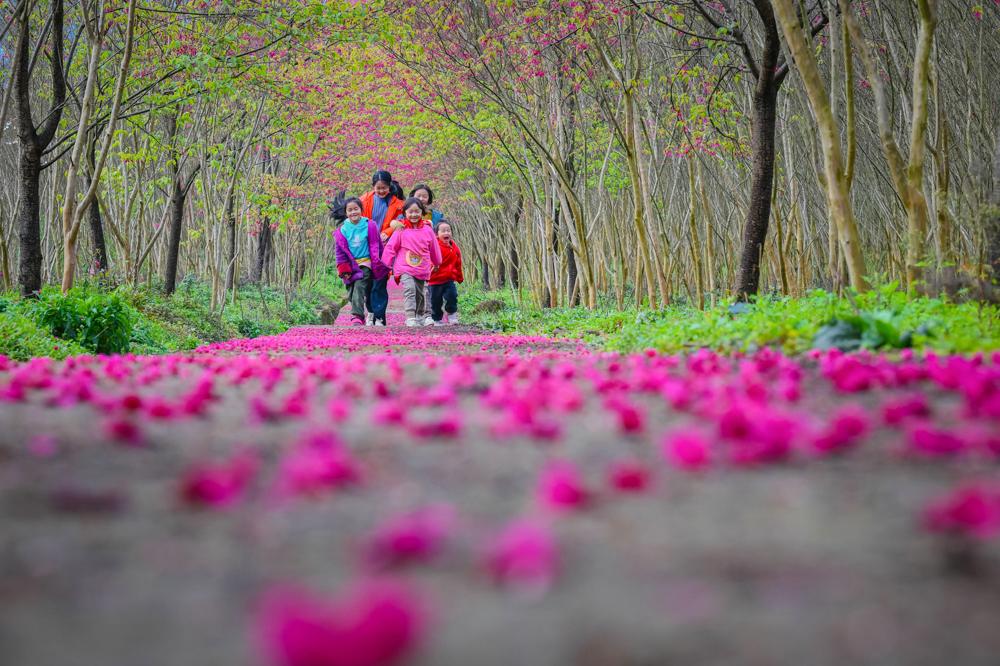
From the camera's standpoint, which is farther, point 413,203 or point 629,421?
point 413,203

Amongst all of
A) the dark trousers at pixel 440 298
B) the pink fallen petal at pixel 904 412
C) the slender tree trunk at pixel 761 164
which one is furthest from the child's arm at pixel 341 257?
the pink fallen petal at pixel 904 412

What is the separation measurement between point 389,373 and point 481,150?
65.9 feet

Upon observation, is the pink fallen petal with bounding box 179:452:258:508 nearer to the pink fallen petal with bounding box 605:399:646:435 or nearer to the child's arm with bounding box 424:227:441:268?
the pink fallen petal with bounding box 605:399:646:435

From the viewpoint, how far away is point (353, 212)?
44.5 feet

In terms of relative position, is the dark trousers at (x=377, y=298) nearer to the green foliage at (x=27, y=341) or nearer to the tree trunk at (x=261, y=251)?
the green foliage at (x=27, y=341)

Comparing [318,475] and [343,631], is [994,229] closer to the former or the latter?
[318,475]

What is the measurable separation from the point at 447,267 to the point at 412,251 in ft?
3.85

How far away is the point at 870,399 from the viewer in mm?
3570

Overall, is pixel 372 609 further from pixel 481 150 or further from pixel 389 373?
pixel 481 150

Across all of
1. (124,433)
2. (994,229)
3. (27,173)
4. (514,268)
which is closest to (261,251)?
(514,268)

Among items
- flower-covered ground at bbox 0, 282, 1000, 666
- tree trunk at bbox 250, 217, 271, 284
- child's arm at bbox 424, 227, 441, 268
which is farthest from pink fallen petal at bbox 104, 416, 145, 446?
tree trunk at bbox 250, 217, 271, 284

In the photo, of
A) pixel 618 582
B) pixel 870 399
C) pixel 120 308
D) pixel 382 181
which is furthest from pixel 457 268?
pixel 618 582

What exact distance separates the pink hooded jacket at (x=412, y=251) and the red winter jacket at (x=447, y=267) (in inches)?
22.5

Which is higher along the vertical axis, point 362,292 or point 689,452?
point 362,292
